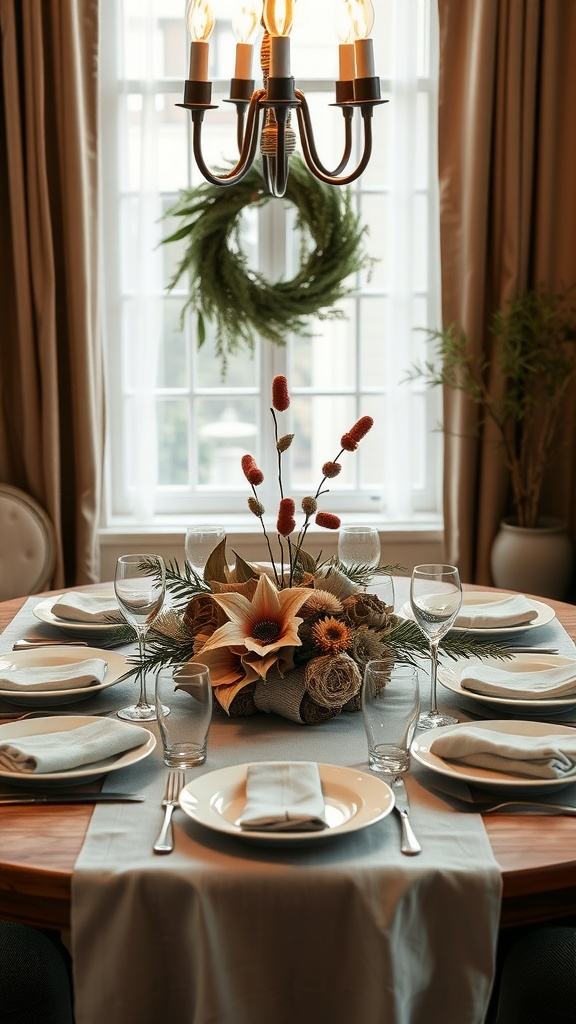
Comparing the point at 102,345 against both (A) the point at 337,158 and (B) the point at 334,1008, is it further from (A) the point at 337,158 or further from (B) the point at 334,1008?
(B) the point at 334,1008

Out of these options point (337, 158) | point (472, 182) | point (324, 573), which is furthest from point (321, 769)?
point (337, 158)

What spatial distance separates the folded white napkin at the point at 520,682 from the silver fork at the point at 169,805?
1.44 ft

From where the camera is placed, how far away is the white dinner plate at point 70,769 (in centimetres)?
115

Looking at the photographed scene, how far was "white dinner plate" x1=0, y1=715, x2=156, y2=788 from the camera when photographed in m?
1.15

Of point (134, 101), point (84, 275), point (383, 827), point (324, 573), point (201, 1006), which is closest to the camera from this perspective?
point (201, 1006)

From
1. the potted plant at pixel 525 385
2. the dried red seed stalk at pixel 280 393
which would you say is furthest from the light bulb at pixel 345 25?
the potted plant at pixel 525 385

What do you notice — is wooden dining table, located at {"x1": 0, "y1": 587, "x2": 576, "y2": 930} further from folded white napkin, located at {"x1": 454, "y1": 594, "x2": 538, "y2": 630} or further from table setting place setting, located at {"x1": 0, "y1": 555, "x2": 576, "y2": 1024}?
folded white napkin, located at {"x1": 454, "y1": 594, "x2": 538, "y2": 630}

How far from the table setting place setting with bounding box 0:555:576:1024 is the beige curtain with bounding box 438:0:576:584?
5.95 feet

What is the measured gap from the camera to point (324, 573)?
4.92ft

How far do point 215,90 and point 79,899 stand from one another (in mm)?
3028

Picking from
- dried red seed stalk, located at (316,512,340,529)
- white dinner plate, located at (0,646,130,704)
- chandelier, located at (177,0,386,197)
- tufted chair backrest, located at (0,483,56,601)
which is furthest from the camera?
tufted chair backrest, located at (0,483,56,601)

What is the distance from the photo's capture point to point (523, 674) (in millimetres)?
1454

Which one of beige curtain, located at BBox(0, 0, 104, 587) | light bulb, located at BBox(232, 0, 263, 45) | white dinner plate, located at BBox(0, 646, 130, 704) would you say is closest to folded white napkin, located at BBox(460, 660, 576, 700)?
white dinner plate, located at BBox(0, 646, 130, 704)

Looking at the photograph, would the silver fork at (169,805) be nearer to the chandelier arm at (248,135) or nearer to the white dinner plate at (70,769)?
the white dinner plate at (70,769)
